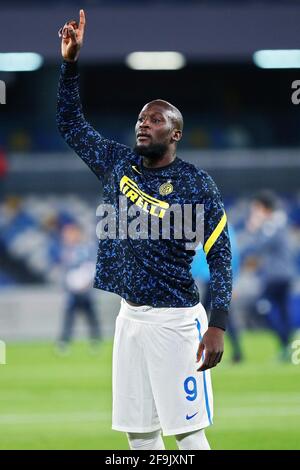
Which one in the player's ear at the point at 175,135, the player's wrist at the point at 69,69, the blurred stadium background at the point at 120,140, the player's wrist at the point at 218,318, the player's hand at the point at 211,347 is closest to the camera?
the player's hand at the point at 211,347

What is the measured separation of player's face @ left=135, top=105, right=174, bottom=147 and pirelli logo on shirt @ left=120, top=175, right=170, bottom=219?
0.76 feet

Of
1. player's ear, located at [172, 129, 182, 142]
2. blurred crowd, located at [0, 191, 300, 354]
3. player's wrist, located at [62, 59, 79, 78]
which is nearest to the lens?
player's ear, located at [172, 129, 182, 142]

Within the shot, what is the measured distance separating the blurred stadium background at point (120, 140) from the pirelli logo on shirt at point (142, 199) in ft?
21.0

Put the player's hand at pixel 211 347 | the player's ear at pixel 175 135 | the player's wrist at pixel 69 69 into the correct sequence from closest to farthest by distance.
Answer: the player's hand at pixel 211 347 < the player's ear at pixel 175 135 < the player's wrist at pixel 69 69

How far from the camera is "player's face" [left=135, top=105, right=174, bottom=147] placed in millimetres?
6000

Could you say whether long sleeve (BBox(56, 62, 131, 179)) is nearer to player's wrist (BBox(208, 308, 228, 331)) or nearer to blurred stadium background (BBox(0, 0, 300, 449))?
player's wrist (BBox(208, 308, 228, 331))

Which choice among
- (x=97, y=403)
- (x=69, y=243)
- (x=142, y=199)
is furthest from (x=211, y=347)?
(x=69, y=243)

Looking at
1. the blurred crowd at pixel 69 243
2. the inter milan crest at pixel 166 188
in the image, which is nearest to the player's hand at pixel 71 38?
the inter milan crest at pixel 166 188

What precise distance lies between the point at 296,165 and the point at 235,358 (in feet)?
36.6

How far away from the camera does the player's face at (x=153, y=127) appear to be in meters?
6.00

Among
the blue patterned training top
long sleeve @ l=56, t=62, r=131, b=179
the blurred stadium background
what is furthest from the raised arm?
the blurred stadium background

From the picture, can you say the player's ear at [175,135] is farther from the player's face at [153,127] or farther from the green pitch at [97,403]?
the green pitch at [97,403]

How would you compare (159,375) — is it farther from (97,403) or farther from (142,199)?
(97,403)

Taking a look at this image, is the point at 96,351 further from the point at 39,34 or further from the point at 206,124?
the point at 206,124
